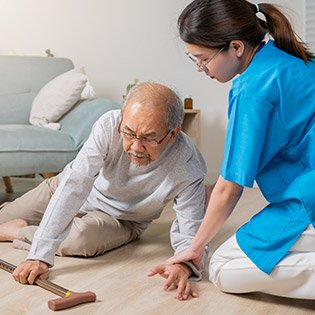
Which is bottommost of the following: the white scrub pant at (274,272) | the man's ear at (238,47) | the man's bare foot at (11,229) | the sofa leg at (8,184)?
the sofa leg at (8,184)

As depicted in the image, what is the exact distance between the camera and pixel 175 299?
195 centimetres

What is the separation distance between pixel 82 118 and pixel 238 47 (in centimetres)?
199

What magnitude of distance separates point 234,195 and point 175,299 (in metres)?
0.40

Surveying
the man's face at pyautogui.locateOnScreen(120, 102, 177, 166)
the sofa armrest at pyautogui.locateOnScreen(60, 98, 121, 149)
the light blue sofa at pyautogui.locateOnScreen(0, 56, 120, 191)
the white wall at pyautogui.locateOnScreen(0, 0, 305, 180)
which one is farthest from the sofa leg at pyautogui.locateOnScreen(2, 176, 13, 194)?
the man's face at pyautogui.locateOnScreen(120, 102, 177, 166)

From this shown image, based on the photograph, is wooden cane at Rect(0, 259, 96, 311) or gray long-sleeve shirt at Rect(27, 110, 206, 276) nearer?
wooden cane at Rect(0, 259, 96, 311)

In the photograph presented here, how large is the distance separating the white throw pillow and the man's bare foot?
1.12 meters

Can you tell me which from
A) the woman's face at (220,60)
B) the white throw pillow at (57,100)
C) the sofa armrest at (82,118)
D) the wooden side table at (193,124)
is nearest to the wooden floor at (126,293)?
the woman's face at (220,60)

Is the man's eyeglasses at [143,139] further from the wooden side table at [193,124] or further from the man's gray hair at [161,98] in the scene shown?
the wooden side table at [193,124]

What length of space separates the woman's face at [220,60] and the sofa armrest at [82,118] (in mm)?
1754

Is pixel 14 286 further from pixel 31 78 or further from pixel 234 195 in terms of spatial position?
pixel 31 78

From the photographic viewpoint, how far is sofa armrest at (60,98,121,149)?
3484mm

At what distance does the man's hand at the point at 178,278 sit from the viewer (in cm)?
194

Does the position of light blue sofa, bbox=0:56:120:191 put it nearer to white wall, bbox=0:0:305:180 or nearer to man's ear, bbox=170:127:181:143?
white wall, bbox=0:0:305:180

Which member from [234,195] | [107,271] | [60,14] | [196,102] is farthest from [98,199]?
[60,14]
